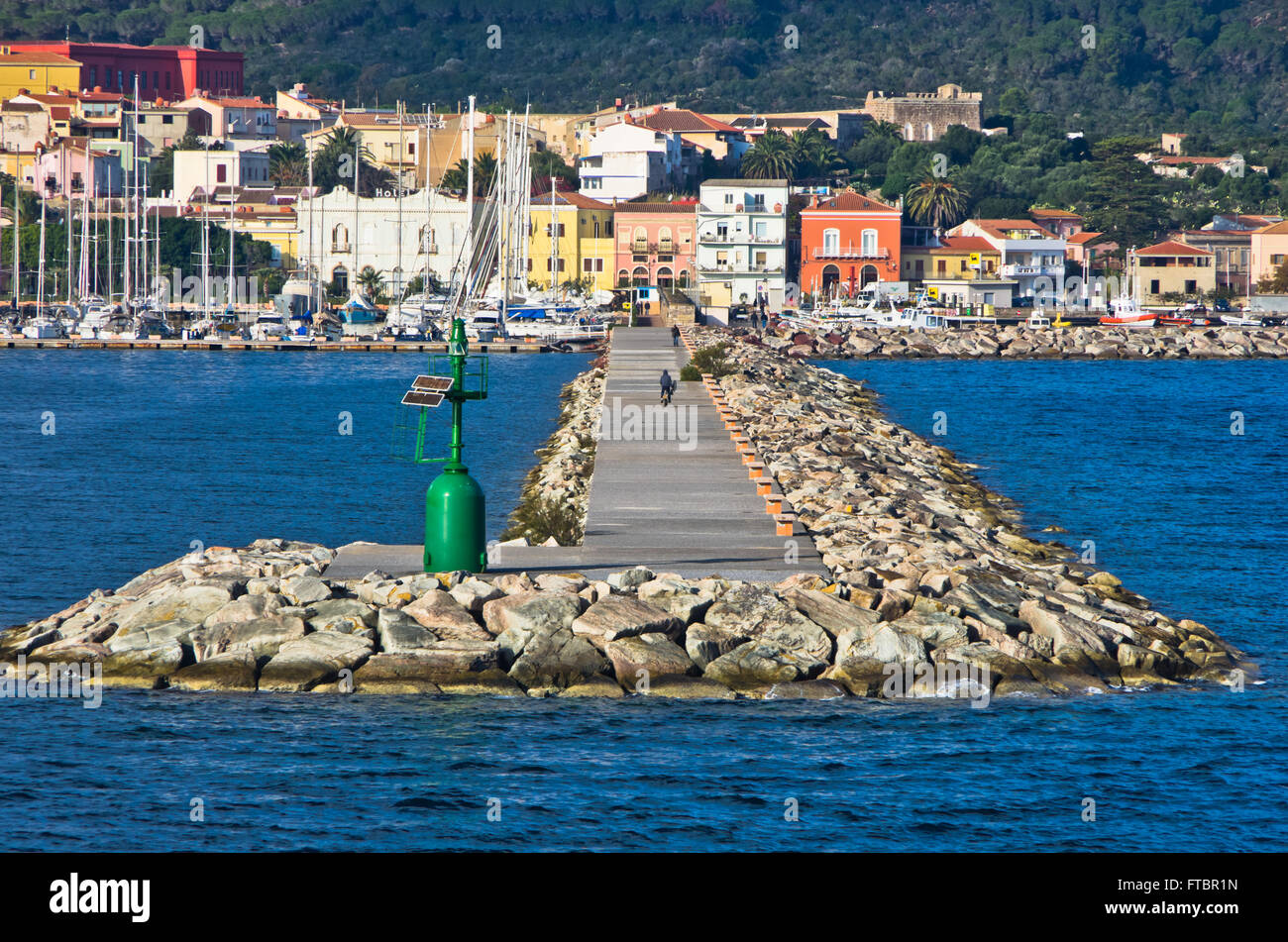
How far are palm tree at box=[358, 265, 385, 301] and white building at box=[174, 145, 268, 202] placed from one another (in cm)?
3181

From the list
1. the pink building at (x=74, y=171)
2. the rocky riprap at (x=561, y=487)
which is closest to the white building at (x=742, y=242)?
the pink building at (x=74, y=171)

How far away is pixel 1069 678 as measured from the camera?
59.5ft

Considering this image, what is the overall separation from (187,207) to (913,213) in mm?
47565

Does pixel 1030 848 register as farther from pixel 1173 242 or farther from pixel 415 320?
pixel 1173 242

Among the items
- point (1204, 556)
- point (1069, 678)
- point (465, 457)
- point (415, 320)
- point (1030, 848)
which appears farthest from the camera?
point (415, 320)

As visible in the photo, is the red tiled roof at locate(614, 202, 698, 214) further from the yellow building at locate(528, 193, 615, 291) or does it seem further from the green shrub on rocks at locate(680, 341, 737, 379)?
the green shrub on rocks at locate(680, 341, 737, 379)

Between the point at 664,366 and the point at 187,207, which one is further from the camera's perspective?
the point at 187,207

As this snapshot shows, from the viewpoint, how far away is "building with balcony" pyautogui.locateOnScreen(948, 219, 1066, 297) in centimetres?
11119

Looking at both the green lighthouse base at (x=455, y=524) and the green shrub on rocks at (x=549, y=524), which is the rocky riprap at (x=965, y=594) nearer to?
the green shrub on rocks at (x=549, y=524)

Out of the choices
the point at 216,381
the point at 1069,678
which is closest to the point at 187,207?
the point at 216,381

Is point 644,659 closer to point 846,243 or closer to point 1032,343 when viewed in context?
point 1032,343

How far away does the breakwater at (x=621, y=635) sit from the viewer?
17.6m

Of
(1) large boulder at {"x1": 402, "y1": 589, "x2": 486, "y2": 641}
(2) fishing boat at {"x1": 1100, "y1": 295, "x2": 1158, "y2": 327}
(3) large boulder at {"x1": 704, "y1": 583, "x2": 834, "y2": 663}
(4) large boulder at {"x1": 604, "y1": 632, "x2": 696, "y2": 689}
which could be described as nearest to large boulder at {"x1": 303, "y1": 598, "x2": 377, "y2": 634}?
(1) large boulder at {"x1": 402, "y1": 589, "x2": 486, "y2": 641}

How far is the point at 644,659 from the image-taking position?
17.7 m
